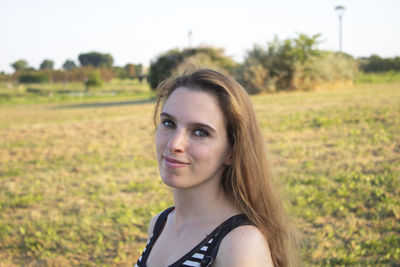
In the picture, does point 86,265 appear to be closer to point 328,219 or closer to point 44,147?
point 328,219

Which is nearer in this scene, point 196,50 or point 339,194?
point 339,194

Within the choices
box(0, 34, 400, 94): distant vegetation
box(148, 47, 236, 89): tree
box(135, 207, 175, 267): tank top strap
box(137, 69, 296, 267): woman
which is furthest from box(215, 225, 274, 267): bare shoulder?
box(148, 47, 236, 89): tree

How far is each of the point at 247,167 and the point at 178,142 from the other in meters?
0.33

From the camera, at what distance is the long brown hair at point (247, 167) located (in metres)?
1.55

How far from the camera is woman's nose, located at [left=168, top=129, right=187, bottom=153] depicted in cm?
149

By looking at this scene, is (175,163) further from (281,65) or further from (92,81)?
(92,81)

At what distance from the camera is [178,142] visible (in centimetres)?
149

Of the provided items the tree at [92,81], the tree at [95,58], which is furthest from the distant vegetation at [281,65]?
the tree at [95,58]

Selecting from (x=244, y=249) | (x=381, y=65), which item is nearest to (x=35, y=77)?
(x=381, y=65)

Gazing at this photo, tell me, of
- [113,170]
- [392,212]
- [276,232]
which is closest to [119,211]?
[113,170]

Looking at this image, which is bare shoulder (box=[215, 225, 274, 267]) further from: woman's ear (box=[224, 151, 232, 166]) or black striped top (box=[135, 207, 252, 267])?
woman's ear (box=[224, 151, 232, 166])

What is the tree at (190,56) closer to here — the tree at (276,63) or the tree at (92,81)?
the tree at (276,63)

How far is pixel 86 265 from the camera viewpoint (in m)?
3.66

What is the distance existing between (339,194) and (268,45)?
72.3 feet
